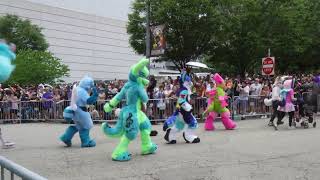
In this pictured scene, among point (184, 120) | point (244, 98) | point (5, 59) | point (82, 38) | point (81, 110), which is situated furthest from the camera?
point (82, 38)

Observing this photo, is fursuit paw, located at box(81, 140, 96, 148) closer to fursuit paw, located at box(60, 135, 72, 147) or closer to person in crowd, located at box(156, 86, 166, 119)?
fursuit paw, located at box(60, 135, 72, 147)

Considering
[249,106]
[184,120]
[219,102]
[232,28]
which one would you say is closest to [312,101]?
[219,102]

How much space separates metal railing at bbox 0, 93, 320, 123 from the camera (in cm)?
1842

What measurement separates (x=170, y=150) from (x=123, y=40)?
63623 mm

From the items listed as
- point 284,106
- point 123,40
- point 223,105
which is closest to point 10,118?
point 223,105

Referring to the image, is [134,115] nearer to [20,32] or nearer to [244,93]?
[244,93]

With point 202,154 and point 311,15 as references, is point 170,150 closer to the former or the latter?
point 202,154

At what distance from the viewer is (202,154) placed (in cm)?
1057

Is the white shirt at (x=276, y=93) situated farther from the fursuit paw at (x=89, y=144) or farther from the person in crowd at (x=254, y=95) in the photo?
the fursuit paw at (x=89, y=144)

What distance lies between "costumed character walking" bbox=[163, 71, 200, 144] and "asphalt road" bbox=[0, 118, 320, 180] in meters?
0.27

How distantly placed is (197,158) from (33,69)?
26.3m

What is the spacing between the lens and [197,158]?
10.1 m

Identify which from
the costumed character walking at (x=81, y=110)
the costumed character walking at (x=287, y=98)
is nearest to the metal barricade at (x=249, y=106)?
the costumed character walking at (x=287, y=98)

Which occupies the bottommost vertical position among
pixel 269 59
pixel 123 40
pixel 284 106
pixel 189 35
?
pixel 284 106
